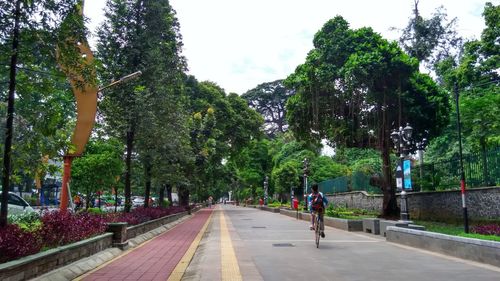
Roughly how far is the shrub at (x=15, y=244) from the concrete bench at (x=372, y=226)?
13.0 m

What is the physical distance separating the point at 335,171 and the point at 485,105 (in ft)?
85.9

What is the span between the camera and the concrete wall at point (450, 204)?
54.2 feet

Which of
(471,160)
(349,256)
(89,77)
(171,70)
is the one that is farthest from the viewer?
(171,70)

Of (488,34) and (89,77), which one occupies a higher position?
(488,34)

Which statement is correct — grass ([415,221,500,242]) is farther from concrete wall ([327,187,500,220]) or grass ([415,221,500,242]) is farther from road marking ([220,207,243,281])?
road marking ([220,207,243,281])

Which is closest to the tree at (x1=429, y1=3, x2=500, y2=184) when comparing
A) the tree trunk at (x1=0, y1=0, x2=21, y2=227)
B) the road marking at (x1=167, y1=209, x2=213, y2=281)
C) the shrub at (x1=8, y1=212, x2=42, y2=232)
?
the road marking at (x1=167, y1=209, x2=213, y2=281)

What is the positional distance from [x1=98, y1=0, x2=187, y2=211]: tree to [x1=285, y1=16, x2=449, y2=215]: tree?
24.9 ft

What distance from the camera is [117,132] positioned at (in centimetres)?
1834

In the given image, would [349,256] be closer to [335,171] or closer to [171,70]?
[171,70]

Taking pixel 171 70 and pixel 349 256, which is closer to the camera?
pixel 349 256

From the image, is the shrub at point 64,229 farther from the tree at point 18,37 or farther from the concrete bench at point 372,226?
the concrete bench at point 372,226

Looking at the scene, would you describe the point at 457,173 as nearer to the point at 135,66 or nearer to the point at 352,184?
the point at 352,184

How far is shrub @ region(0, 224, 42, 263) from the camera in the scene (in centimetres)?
635

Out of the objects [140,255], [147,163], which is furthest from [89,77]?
[147,163]
